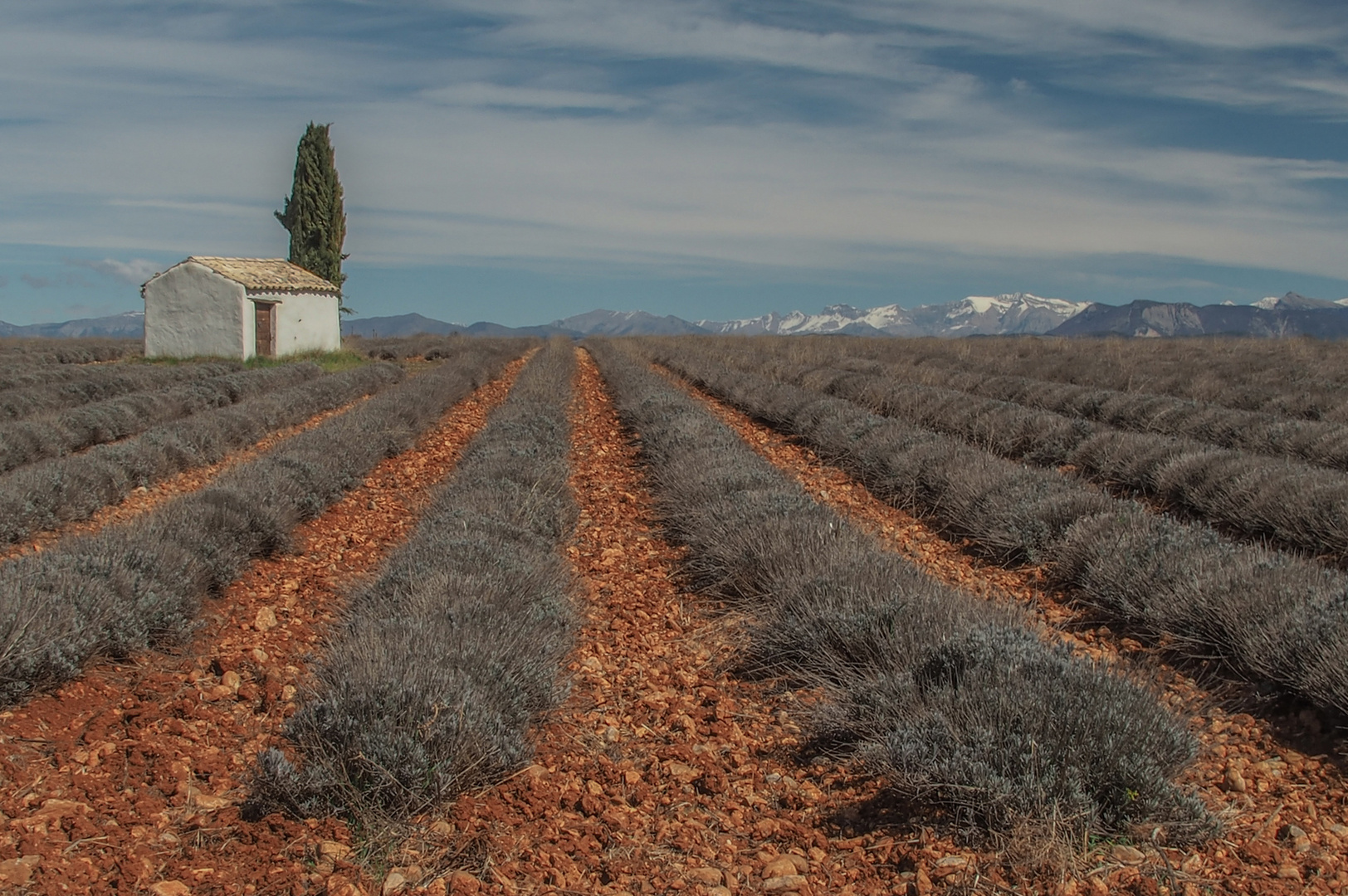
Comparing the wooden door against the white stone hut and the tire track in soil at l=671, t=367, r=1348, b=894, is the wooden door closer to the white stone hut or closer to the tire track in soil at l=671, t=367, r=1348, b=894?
the white stone hut

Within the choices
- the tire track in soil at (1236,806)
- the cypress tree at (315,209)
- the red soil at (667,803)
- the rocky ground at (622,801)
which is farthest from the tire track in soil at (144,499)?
the cypress tree at (315,209)

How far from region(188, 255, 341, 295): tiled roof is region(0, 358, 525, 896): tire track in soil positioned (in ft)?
73.3

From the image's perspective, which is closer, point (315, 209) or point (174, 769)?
point (174, 769)

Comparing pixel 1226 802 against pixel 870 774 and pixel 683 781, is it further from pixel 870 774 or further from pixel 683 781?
pixel 683 781

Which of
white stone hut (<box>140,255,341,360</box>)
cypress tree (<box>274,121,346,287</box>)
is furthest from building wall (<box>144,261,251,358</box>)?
cypress tree (<box>274,121,346,287</box>)

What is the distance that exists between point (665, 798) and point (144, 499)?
25.3 ft

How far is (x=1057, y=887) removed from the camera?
2.89 metres

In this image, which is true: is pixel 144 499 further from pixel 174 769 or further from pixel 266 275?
pixel 266 275

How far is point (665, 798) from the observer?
3.77 meters

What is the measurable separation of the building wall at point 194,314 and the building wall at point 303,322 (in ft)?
1.34

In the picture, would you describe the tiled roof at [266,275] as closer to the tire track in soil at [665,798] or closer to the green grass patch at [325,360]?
the green grass patch at [325,360]

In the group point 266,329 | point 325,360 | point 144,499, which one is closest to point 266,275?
point 266,329

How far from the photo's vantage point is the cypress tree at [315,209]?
36531mm

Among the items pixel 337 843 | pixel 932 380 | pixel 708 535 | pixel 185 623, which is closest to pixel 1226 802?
pixel 337 843
